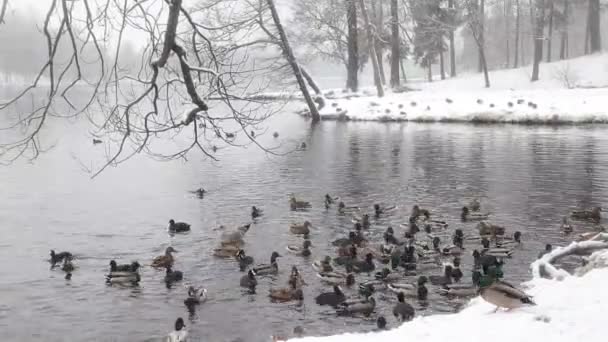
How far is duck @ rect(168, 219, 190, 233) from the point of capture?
16.5 meters

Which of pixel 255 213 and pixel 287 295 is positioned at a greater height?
pixel 255 213

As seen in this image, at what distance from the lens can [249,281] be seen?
12273 millimetres

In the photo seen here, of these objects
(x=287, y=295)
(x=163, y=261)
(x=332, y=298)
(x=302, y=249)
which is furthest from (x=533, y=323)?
(x=163, y=261)

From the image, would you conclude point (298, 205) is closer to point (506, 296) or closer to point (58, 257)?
point (58, 257)

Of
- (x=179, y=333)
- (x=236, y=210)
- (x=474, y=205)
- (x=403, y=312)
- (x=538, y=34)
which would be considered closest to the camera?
(x=179, y=333)

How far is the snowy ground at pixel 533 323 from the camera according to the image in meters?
6.78

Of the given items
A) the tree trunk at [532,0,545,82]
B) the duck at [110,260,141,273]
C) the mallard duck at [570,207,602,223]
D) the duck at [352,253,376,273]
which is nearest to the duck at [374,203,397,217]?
the duck at [352,253,376,273]

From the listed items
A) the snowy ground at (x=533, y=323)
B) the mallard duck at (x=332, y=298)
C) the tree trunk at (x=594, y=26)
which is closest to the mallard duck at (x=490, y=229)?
the mallard duck at (x=332, y=298)

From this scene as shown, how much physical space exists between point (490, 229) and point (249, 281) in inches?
261

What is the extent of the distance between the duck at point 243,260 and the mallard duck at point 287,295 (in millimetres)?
1968

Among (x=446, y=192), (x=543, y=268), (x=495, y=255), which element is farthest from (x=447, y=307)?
(x=446, y=192)

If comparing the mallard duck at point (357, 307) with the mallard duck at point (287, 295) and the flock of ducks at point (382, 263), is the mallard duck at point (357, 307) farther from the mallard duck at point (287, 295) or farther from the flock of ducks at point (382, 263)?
the mallard duck at point (287, 295)

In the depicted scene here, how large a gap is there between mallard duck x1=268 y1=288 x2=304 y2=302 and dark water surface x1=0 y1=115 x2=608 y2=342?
8.9 inches

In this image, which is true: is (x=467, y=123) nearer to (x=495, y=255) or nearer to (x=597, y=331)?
(x=495, y=255)
